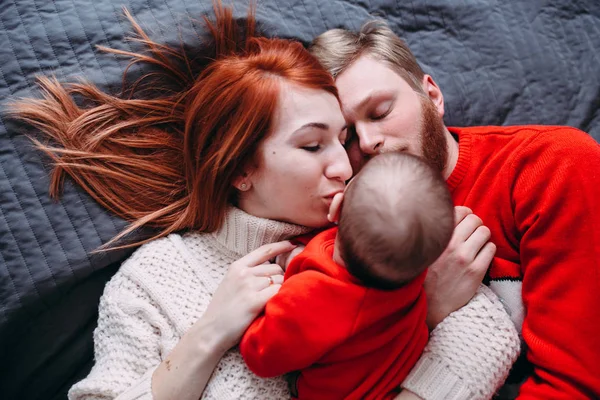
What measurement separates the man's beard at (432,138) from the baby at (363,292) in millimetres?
350

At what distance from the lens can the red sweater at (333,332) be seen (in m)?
1.02

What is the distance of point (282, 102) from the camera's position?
4.09 feet

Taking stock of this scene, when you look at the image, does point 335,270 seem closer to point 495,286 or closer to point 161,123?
point 495,286

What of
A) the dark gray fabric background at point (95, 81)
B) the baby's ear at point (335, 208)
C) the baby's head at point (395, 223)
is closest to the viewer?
the baby's head at point (395, 223)

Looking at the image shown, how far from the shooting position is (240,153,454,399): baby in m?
0.96

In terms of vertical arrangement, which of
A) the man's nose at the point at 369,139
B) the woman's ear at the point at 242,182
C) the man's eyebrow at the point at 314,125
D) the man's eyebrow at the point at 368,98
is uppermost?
the man's eyebrow at the point at 314,125

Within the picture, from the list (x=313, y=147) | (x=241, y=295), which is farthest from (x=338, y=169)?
(x=241, y=295)

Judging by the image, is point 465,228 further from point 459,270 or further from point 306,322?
point 306,322

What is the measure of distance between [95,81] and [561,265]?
4.03 ft

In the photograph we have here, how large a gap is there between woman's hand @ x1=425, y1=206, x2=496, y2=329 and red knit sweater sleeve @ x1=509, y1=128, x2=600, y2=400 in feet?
0.33

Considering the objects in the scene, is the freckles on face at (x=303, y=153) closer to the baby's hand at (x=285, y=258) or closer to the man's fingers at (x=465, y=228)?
the baby's hand at (x=285, y=258)

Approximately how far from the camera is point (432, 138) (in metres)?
1.38

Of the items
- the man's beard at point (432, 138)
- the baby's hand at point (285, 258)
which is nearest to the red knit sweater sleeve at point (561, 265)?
the man's beard at point (432, 138)

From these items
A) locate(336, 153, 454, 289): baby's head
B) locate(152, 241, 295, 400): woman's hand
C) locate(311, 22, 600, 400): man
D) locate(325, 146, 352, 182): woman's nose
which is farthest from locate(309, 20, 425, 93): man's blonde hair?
locate(152, 241, 295, 400): woman's hand
